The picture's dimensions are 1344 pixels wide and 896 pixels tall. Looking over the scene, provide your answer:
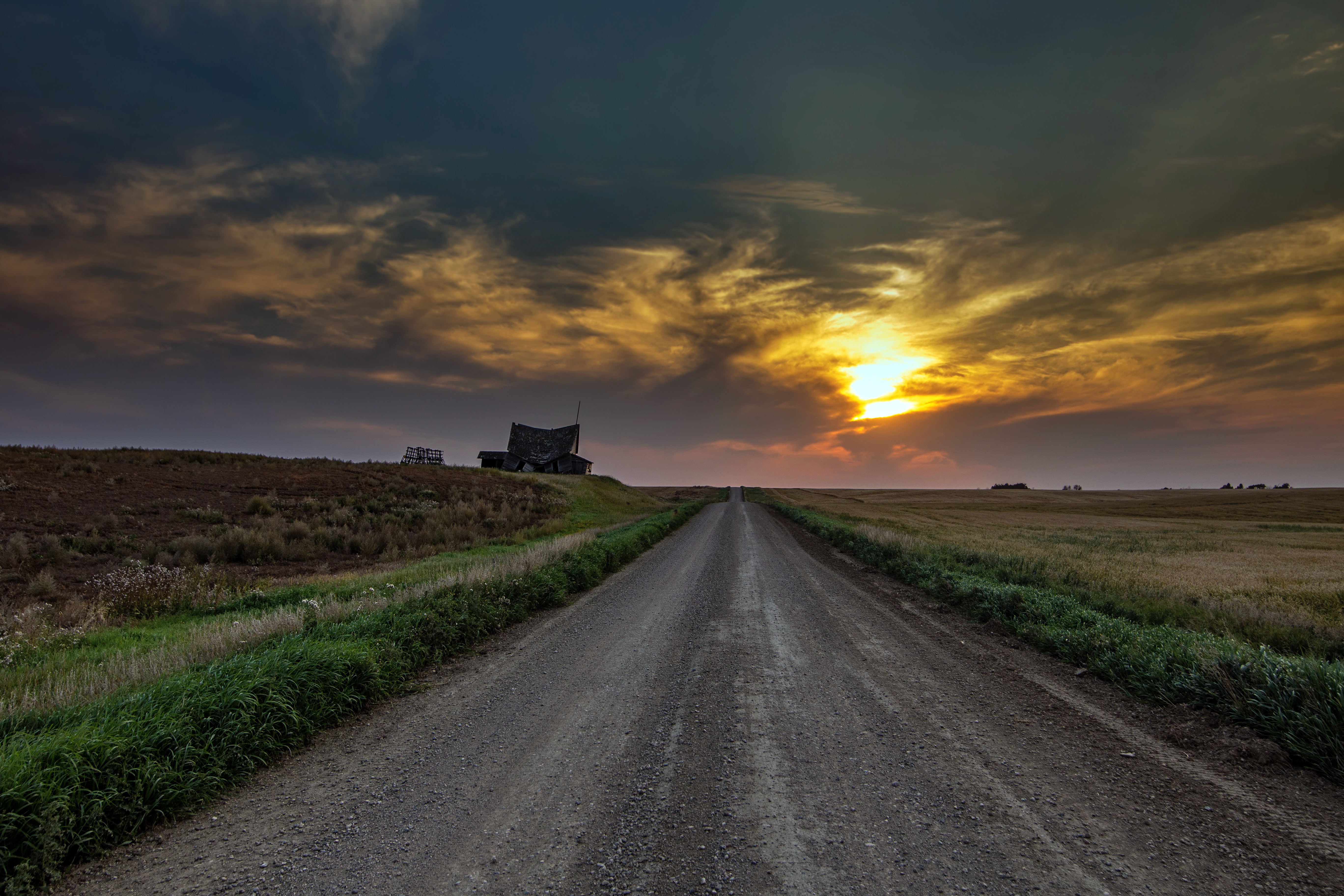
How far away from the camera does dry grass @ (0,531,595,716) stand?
6.32 meters

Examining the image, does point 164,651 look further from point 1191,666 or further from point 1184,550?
point 1184,550

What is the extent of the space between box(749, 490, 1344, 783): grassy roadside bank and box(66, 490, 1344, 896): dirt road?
0.31 metres

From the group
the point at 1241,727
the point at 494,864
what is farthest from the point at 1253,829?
the point at 494,864

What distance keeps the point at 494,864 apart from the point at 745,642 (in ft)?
19.6

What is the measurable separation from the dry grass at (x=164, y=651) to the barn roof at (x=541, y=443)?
211 feet

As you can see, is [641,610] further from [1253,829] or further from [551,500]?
[551,500]

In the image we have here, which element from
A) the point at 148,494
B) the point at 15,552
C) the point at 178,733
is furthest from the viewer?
the point at 148,494

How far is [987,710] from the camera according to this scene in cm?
634

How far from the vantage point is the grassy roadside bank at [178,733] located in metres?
3.86

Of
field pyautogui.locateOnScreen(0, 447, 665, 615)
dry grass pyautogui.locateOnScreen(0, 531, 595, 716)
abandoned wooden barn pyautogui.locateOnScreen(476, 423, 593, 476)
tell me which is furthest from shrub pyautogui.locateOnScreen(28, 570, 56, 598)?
abandoned wooden barn pyautogui.locateOnScreen(476, 423, 593, 476)

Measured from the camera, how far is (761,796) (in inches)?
179

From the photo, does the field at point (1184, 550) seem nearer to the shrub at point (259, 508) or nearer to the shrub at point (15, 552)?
the shrub at point (15, 552)

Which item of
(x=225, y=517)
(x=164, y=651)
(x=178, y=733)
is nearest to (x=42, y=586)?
(x=164, y=651)

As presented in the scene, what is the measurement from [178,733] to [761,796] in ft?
16.7
